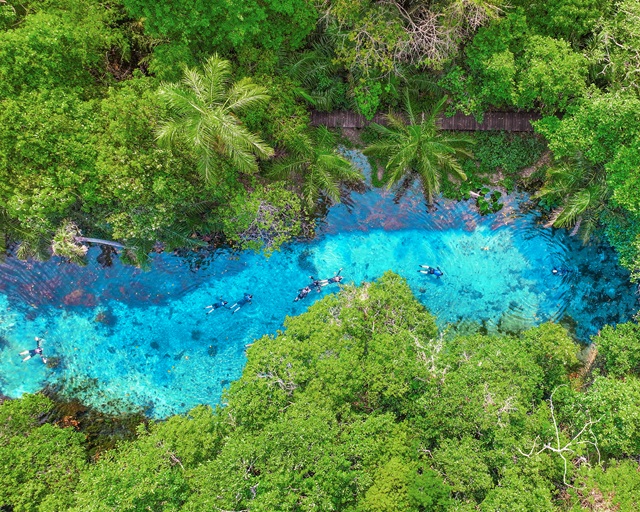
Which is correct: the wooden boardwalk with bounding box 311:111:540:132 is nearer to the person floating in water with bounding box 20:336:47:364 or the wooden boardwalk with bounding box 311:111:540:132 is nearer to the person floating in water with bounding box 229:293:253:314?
the person floating in water with bounding box 229:293:253:314

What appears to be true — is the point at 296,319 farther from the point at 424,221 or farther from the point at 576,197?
the point at 576,197

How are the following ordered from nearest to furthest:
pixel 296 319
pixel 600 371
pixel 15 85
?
pixel 15 85 → pixel 296 319 → pixel 600 371

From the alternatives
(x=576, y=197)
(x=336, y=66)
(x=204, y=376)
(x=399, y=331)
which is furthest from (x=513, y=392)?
(x=336, y=66)

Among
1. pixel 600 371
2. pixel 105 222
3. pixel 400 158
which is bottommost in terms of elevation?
pixel 600 371

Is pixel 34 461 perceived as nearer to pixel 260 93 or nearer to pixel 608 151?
pixel 260 93

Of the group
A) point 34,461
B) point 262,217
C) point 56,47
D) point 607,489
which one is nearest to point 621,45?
point 262,217

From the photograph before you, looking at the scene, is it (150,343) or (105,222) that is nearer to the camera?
(105,222)

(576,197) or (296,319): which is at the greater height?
(576,197)
